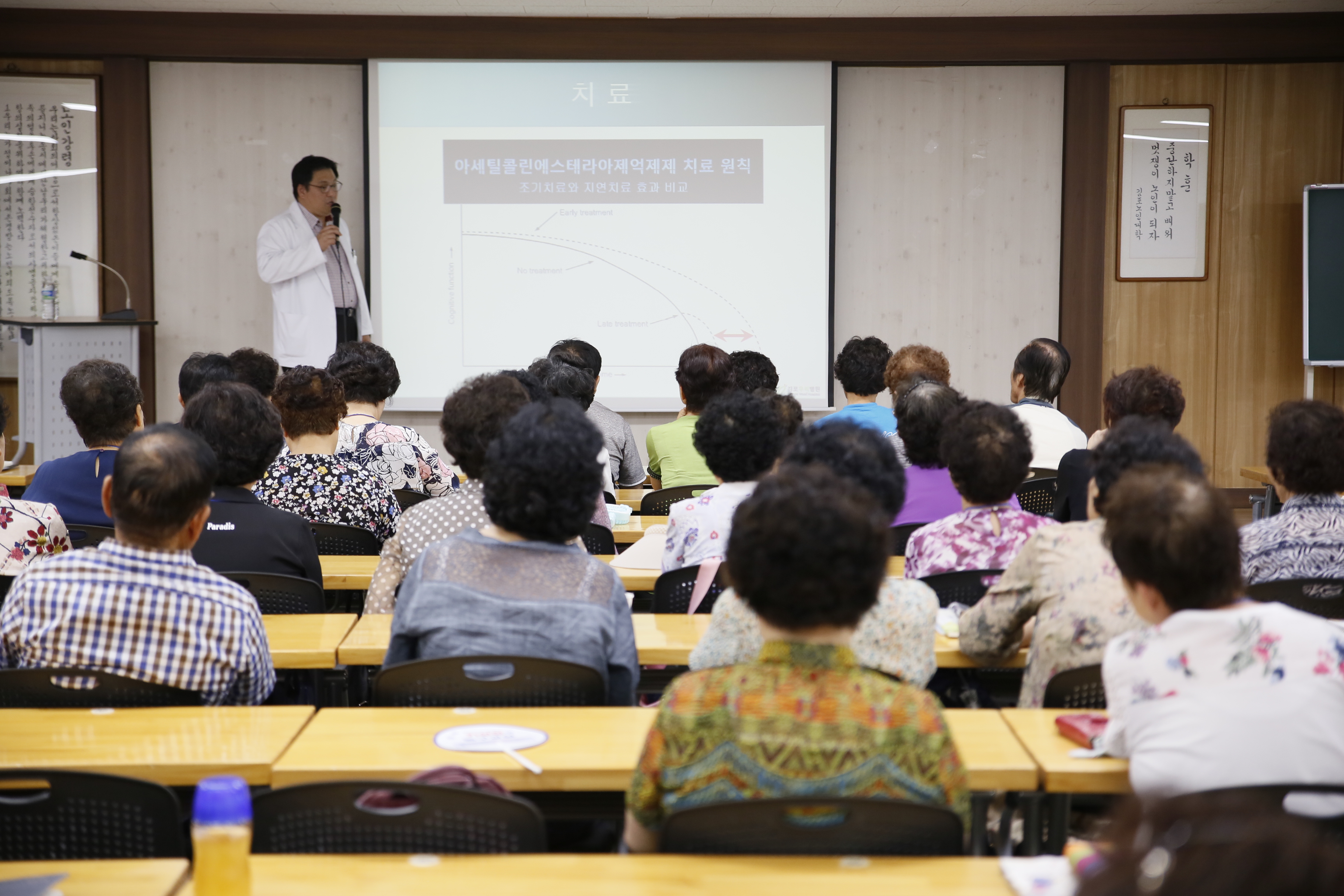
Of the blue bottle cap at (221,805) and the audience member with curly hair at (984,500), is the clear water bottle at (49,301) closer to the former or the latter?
the audience member with curly hair at (984,500)

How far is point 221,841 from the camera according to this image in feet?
4.17

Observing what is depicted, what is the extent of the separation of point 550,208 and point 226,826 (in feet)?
19.4

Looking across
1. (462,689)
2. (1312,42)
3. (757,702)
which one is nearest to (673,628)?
(462,689)

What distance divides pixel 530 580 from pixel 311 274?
16.6 ft

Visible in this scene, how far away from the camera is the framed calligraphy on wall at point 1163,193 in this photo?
22.7 ft

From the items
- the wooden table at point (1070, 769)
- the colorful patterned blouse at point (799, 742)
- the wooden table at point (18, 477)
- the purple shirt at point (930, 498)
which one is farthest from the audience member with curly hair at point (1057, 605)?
the wooden table at point (18, 477)

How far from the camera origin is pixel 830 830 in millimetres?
1379

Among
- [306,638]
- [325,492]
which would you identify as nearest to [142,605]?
[306,638]

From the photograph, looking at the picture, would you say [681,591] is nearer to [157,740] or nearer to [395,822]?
[157,740]

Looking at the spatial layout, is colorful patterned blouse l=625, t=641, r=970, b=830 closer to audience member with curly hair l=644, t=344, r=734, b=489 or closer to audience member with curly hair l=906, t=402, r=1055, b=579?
audience member with curly hair l=906, t=402, r=1055, b=579

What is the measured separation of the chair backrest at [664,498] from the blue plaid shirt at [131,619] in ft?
6.86

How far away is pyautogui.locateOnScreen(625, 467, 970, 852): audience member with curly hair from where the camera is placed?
141 cm

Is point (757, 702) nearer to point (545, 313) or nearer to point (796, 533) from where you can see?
point (796, 533)

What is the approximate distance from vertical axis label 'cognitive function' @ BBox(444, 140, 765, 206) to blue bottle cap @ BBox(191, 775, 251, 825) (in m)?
5.88
